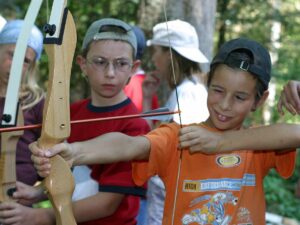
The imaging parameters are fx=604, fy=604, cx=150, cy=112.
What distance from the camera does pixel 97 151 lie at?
76.2 inches

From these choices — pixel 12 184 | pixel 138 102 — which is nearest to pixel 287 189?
pixel 138 102

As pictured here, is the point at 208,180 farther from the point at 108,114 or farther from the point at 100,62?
the point at 100,62

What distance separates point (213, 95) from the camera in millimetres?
2193

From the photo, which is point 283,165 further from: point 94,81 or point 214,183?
point 94,81

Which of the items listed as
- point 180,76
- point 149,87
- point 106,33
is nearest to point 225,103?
point 106,33

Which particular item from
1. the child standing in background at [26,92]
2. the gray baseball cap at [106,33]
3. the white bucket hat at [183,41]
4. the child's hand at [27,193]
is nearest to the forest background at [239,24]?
the white bucket hat at [183,41]

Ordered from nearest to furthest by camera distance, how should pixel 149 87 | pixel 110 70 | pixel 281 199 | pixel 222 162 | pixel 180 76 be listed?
1. pixel 222 162
2. pixel 110 70
3. pixel 180 76
4. pixel 149 87
5. pixel 281 199

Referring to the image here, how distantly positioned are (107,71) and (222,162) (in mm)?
604

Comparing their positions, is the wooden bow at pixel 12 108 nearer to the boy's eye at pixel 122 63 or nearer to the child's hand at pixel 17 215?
the child's hand at pixel 17 215

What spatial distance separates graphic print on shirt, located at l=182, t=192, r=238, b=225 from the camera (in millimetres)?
2168

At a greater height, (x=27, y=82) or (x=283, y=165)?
(x=27, y=82)

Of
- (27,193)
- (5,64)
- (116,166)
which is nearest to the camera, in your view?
(27,193)

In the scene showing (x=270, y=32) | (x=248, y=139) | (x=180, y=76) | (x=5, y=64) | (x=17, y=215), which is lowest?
(x=17, y=215)

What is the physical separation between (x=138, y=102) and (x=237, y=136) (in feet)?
7.13
